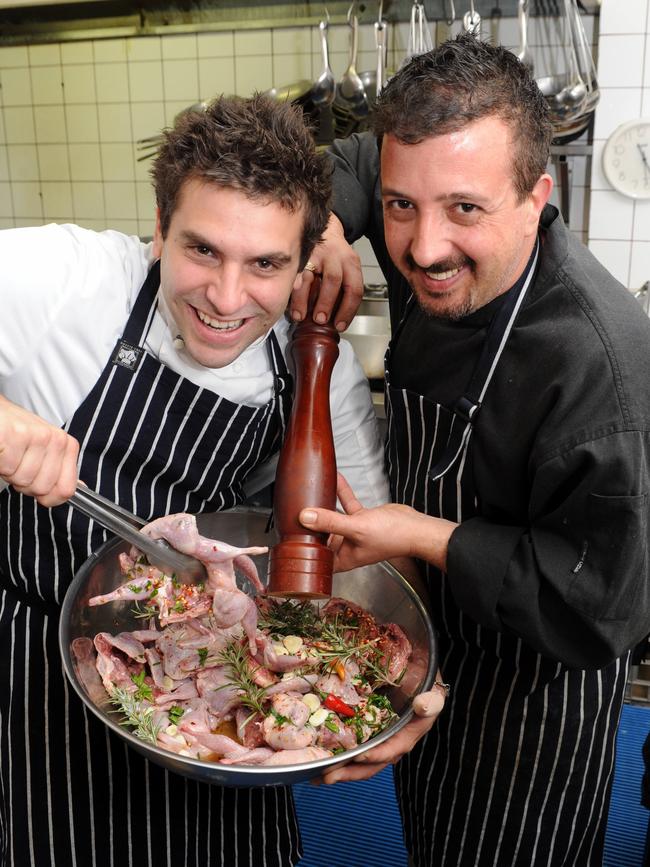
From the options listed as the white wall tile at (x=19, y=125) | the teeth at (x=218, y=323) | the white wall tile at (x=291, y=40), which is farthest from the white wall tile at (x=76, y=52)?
the teeth at (x=218, y=323)

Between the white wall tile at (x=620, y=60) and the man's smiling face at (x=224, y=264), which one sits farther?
the white wall tile at (x=620, y=60)

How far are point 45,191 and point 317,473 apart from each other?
3.08 meters

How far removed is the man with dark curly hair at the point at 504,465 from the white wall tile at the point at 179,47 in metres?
2.28

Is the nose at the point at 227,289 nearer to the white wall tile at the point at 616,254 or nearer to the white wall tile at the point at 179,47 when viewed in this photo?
the white wall tile at the point at 616,254

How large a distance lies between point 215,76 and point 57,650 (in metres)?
2.71

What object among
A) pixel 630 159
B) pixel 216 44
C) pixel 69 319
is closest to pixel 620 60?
pixel 630 159

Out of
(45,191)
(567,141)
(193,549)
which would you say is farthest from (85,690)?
(45,191)

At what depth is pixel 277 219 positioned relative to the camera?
1.21 m

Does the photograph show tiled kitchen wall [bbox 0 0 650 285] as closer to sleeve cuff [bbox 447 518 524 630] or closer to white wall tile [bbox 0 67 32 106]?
white wall tile [bbox 0 67 32 106]

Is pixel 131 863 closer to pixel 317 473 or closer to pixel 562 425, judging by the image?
pixel 317 473

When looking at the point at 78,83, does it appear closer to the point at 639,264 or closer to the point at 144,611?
the point at 639,264

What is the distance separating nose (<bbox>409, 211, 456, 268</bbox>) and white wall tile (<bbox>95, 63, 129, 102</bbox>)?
2.80 meters

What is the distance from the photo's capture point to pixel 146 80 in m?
3.44

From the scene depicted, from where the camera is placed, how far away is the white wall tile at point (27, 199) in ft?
12.3
